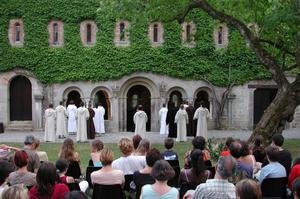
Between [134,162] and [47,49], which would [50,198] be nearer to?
[134,162]

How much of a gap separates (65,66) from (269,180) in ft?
72.5

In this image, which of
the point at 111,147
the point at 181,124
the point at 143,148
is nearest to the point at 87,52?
the point at 181,124

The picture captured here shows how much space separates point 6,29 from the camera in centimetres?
2828

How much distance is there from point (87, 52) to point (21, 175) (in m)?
21.7

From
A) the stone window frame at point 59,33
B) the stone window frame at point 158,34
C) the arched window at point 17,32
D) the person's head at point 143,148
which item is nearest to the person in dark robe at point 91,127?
the stone window frame at point 59,33

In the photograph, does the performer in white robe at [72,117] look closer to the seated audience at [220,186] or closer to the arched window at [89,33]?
the arched window at [89,33]

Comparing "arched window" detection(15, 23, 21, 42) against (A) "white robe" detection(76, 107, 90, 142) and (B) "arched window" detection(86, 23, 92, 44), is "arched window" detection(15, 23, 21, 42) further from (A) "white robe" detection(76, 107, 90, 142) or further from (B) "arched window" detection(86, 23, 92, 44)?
(A) "white robe" detection(76, 107, 90, 142)

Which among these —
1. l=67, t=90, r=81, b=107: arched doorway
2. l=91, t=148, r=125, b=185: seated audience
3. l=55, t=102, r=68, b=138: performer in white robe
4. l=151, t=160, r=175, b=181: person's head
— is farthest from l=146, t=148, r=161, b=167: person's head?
l=67, t=90, r=81, b=107: arched doorway

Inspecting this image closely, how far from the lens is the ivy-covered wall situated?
28.2 meters

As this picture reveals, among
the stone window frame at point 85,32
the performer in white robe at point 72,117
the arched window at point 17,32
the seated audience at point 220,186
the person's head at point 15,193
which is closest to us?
the person's head at point 15,193

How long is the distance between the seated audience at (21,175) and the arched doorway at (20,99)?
2200 centimetres

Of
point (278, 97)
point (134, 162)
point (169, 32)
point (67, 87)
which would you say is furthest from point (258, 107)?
point (134, 162)

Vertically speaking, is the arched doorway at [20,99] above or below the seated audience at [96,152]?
above

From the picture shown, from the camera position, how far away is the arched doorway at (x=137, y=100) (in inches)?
1151
